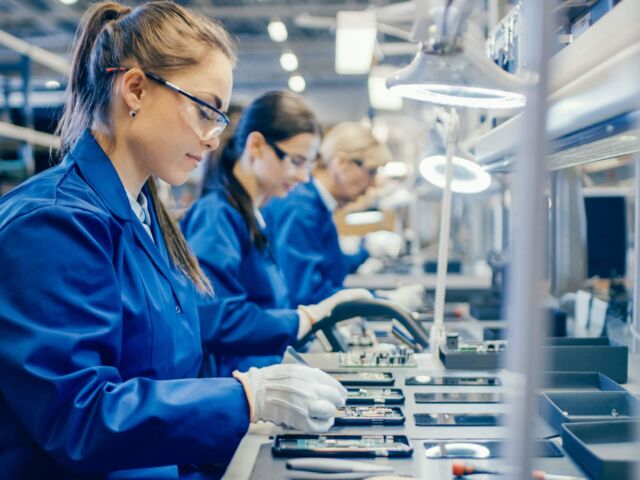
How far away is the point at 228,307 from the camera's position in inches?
75.8

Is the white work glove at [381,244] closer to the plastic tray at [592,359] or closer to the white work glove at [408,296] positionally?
the white work glove at [408,296]

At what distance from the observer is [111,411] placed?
0.96 metres

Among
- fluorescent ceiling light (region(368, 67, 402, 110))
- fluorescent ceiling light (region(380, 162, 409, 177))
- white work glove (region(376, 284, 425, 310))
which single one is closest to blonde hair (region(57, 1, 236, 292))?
white work glove (region(376, 284, 425, 310))

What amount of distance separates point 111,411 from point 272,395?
27 centimetres

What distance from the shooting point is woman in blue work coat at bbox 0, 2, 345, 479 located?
0.95 metres

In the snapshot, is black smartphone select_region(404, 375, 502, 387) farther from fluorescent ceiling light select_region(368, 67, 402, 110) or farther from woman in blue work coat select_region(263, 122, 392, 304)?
fluorescent ceiling light select_region(368, 67, 402, 110)

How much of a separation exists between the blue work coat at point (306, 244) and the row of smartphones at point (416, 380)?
1431 millimetres

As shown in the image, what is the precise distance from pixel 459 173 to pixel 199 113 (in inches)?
35.1

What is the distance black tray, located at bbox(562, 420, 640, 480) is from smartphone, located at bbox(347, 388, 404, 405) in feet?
1.20

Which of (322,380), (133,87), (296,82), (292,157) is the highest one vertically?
(296,82)

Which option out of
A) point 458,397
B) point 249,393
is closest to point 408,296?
point 458,397

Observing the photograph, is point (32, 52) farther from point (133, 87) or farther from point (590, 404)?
point (590, 404)

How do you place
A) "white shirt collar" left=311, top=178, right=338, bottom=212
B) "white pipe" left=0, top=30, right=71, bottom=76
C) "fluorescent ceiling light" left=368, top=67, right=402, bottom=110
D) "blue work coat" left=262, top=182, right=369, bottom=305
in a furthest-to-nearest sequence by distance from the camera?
"fluorescent ceiling light" left=368, top=67, right=402, bottom=110
"white shirt collar" left=311, top=178, right=338, bottom=212
"white pipe" left=0, top=30, right=71, bottom=76
"blue work coat" left=262, top=182, right=369, bottom=305

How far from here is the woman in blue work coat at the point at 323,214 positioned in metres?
3.10
